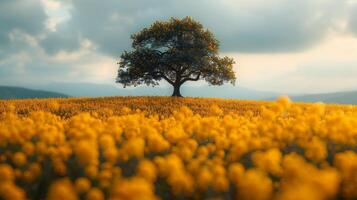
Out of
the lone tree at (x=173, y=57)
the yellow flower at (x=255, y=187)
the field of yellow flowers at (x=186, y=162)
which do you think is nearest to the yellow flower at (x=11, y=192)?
the field of yellow flowers at (x=186, y=162)

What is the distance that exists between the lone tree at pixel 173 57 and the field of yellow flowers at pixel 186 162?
1159 inches

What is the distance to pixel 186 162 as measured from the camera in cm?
868

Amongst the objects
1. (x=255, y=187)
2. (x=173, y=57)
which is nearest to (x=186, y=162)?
(x=255, y=187)

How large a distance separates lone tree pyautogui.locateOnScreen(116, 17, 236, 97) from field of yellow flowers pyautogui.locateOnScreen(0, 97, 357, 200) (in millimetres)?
29433

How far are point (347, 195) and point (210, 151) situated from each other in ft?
11.2

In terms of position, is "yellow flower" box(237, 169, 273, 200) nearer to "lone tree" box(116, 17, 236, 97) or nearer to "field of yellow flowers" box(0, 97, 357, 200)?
"field of yellow flowers" box(0, 97, 357, 200)

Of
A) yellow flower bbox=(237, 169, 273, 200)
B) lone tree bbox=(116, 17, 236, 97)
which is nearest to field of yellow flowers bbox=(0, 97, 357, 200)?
yellow flower bbox=(237, 169, 273, 200)

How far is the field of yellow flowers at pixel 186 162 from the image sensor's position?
5.70m

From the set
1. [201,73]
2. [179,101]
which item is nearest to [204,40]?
[201,73]

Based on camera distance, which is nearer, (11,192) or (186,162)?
(11,192)

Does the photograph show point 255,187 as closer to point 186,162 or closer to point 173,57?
point 186,162

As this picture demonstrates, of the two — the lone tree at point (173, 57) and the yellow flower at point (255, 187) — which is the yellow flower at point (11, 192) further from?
the lone tree at point (173, 57)

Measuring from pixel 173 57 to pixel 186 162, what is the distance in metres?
32.1

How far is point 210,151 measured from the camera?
9.68 metres
